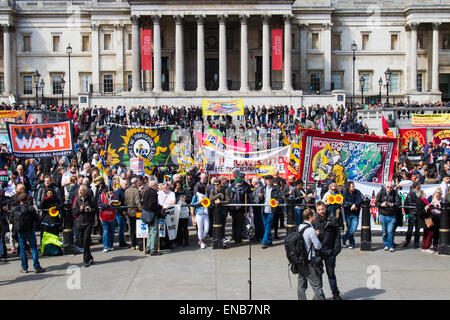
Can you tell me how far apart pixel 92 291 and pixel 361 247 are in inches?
A: 279

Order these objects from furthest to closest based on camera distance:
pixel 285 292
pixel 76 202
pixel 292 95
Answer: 1. pixel 292 95
2. pixel 76 202
3. pixel 285 292

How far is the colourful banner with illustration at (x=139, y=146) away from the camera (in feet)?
64.3

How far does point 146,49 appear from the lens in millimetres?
53125

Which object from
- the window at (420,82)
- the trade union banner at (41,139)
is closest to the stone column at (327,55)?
the window at (420,82)

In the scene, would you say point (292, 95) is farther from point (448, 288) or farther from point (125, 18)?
point (448, 288)

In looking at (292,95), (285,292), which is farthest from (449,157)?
(292,95)

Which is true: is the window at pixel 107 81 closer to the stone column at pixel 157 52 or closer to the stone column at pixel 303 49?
the stone column at pixel 157 52

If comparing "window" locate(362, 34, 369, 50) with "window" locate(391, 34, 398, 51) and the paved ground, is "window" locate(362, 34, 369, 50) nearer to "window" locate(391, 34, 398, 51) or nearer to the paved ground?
"window" locate(391, 34, 398, 51)

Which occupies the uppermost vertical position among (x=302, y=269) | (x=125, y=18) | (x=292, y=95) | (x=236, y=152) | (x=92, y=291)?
(x=125, y=18)

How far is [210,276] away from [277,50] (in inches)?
1700

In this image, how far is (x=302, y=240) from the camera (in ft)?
32.8

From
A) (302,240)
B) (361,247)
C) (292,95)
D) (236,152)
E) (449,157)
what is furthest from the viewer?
(292,95)

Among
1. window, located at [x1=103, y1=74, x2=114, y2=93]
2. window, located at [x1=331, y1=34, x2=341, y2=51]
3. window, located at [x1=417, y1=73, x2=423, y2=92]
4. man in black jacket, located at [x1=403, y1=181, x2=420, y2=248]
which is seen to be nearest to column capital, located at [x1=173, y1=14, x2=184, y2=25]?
window, located at [x1=103, y1=74, x2=114, y2=93]

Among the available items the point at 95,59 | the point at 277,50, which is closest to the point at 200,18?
the point at 277,50
